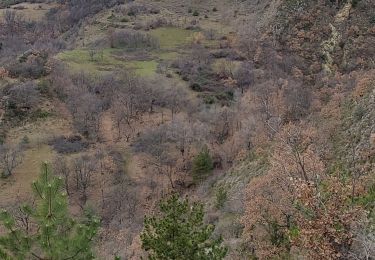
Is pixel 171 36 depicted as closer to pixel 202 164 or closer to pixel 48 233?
pixel 202 164

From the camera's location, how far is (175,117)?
251ft

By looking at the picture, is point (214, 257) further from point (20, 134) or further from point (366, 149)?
point (20, 134)

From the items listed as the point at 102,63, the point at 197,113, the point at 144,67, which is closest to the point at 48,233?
the point at 197,113

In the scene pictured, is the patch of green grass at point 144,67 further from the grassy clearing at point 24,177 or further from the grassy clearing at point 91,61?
the grassy clearing at point 24,177

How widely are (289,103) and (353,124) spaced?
72.9 feet

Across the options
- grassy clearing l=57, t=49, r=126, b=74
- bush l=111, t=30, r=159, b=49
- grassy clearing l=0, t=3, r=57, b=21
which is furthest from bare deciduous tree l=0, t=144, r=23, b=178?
grassy clearing l=0, t=3, r=57, b=21

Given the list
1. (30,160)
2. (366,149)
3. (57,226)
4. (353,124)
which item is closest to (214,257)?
(57,226)

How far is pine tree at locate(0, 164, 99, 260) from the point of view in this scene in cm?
1444

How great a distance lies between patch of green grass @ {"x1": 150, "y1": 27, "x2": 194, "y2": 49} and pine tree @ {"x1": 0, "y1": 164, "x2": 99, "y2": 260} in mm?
98673

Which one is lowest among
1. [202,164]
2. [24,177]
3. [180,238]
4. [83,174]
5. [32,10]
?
[83,174]

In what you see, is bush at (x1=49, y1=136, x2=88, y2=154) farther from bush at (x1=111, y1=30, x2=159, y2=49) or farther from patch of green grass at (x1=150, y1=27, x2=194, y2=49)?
patch of green grass at (x1=150, y1=27, x2=194, y2=49)

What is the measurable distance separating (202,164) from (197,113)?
689 inches

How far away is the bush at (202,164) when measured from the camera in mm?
62688

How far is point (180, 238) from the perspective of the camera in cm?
1802
